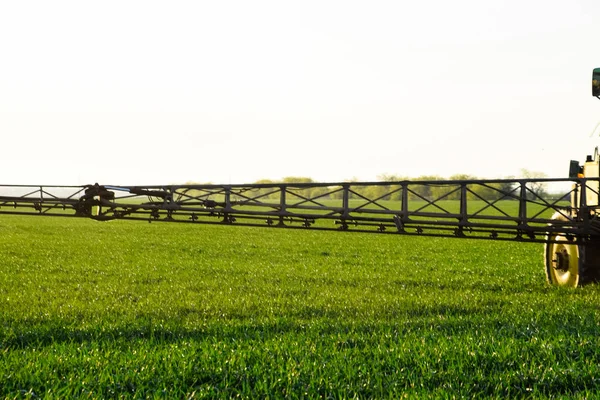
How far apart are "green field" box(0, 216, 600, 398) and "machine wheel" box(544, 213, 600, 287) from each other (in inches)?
15.0

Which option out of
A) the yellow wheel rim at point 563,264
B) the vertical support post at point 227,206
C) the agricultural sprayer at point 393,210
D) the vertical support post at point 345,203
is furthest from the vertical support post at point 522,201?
the vertical support post at point 227,206

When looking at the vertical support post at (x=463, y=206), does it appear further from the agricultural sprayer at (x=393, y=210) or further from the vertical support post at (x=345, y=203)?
the vertical support post at (x=345, y=203)

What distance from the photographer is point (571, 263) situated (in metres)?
17.0

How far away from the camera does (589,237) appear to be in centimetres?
1442

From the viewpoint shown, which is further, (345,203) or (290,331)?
(345,203)

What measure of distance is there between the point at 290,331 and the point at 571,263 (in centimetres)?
884

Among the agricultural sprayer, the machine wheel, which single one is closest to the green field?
the machine wheel

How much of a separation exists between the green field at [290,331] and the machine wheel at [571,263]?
0.38m

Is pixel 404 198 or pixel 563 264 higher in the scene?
pixel 404 198

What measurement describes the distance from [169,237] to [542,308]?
2686 cm

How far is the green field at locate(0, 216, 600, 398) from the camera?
28.2ft

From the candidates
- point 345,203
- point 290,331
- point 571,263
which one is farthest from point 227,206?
point 571,263

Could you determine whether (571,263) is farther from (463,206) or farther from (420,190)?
(420,190)

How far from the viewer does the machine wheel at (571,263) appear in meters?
16.3
